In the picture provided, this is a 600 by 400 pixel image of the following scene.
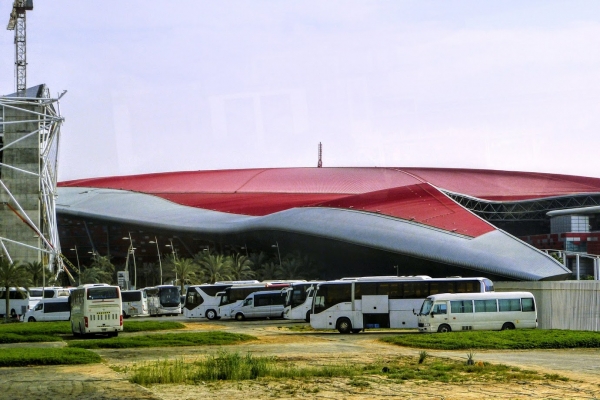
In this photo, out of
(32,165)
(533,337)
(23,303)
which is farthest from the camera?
(32,165)

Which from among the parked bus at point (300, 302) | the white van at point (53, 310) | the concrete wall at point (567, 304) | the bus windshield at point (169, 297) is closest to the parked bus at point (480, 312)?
the concrete wall at point (567, 304)

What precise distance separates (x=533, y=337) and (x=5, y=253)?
7077cm

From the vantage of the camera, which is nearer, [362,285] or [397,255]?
[362,285]

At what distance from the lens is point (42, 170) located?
344 feet

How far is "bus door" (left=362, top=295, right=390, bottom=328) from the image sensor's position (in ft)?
165

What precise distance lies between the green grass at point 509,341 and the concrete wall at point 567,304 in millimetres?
3698

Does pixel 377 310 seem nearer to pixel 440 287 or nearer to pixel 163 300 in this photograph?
pixel 440 287

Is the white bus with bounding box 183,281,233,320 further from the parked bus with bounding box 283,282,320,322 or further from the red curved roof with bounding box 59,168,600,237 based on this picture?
the red curved roof with bounding box 59,168,600,237

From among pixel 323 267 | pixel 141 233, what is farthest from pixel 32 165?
pixel 323 267

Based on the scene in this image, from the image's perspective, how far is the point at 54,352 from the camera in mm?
33062

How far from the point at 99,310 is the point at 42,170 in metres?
60.5

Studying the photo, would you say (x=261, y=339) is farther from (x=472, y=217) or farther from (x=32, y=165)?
(x=32, y=165)

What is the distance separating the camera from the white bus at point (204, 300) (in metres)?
72.8

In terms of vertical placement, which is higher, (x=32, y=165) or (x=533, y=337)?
(x=32, y=165)
